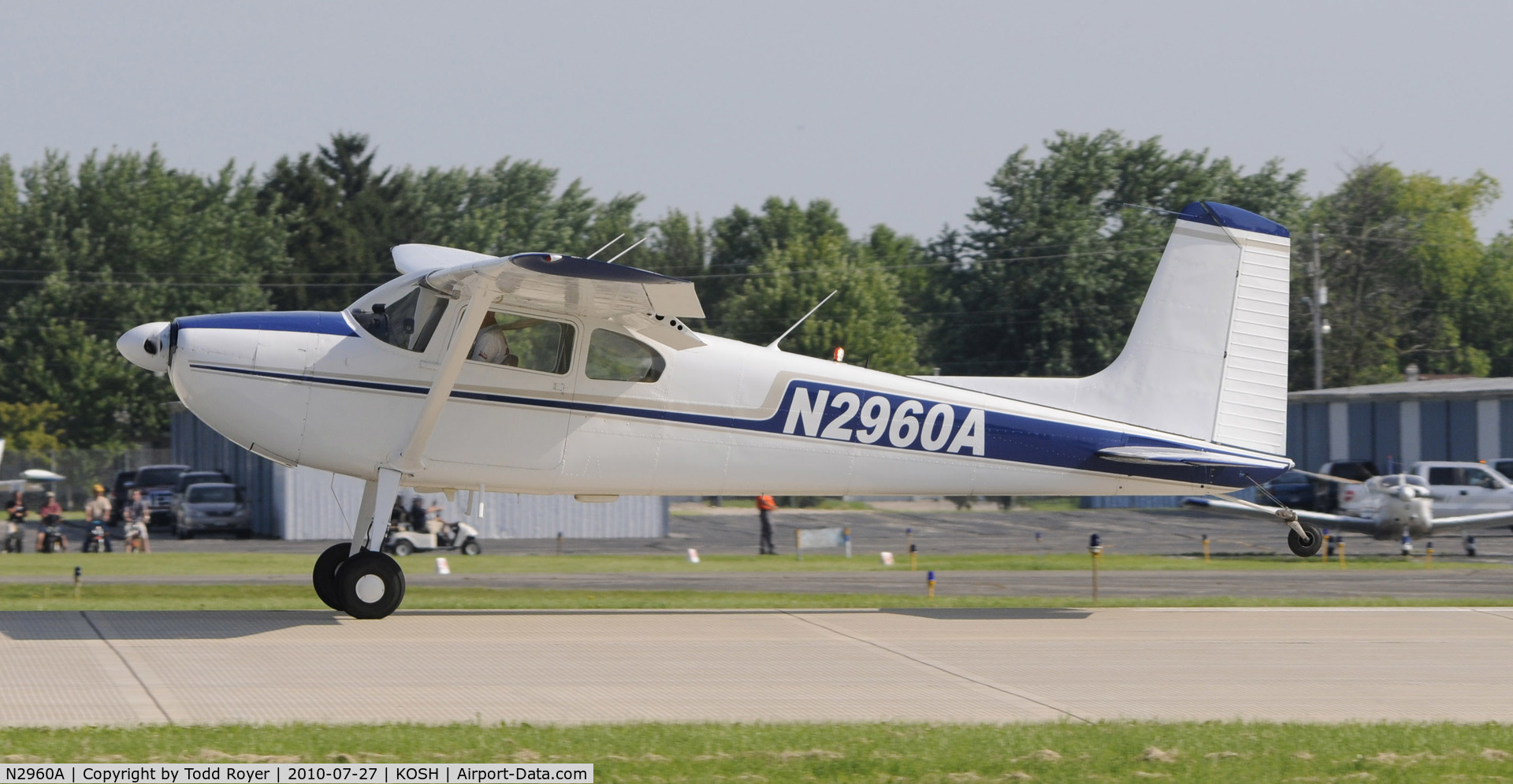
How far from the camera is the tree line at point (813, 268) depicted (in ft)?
186

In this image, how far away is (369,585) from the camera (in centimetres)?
1161

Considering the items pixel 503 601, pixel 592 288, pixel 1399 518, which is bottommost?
pixel 503 601

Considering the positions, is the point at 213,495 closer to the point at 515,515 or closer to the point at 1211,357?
the point at 515,515

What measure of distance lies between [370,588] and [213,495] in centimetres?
2916

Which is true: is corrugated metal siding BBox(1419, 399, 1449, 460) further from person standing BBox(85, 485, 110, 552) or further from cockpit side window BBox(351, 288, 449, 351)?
cockpit side window BBox(351, 288, 449, 351)

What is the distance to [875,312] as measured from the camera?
218 ft

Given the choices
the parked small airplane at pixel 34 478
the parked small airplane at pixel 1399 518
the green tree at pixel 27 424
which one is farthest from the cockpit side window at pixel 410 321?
the green tree at pixel 27 424

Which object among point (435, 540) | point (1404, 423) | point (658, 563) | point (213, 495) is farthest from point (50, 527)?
point (1404, 423)

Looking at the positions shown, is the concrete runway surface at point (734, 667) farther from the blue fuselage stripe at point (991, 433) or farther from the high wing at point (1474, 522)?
the high wing at point (1474, 522)

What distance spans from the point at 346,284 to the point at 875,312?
24.1 metres

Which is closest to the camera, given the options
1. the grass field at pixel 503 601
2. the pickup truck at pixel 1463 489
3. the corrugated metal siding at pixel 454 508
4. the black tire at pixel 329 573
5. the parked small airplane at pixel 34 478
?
the black tire at pixel 329 573

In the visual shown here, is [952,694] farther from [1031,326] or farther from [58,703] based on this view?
[1031,326]

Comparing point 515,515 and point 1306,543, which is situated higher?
point 1306,543

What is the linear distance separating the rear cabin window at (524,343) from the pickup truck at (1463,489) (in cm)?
2702
